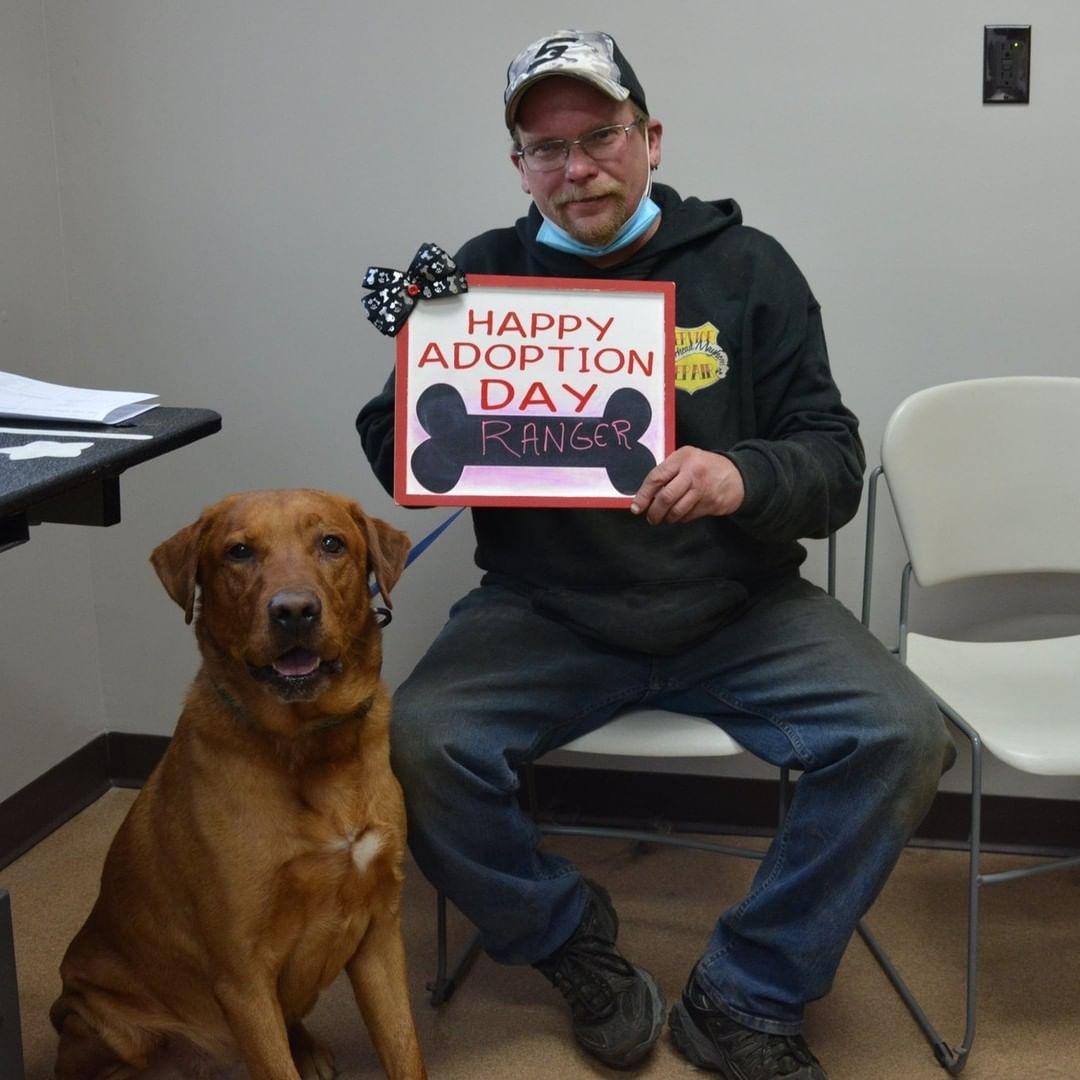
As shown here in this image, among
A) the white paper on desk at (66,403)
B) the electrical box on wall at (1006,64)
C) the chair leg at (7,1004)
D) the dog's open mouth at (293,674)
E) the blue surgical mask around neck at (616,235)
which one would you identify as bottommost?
the chair leg at (7,1004)

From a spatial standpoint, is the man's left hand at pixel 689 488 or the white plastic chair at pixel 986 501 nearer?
the man's left hand at pixel 689 488

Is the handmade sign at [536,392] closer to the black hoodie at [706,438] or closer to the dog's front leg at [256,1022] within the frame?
the black hoodie at [706,438]

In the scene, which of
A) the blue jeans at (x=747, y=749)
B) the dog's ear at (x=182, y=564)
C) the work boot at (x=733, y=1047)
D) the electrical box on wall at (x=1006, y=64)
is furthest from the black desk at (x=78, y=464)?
the electrical box on wall at (x=1006, y=64)

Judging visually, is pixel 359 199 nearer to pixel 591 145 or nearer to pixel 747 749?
pixel 591 145

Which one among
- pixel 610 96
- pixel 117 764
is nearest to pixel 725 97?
pixel 610 96

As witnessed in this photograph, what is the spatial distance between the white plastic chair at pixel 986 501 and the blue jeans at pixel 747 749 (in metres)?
0.30

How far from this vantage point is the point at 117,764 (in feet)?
10.2

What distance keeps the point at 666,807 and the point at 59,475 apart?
1768 millimetres

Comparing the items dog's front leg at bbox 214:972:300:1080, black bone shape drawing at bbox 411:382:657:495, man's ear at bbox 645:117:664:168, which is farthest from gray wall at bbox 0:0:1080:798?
dog's front leg at bbox 214:972:300:1080

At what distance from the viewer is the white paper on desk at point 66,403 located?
1.75 m

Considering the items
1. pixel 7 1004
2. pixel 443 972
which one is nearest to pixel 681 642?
pixel 443 972

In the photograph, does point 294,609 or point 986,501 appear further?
point 986,501

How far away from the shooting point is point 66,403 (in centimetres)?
179

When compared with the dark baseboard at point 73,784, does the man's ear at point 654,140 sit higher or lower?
higher
